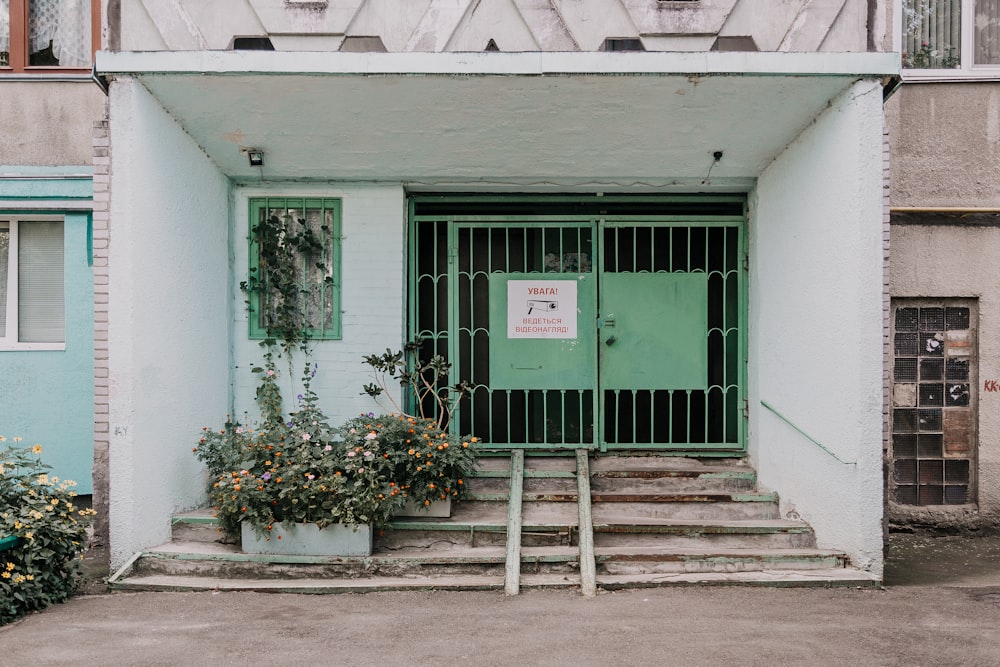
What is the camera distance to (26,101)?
7547 millimetres

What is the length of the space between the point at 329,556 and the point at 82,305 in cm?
352

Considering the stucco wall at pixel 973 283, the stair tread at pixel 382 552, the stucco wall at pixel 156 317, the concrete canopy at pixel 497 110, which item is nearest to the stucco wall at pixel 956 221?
the stucco wall at pixel 973 283

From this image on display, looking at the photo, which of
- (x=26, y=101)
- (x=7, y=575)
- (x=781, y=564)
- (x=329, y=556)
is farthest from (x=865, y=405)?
(x=26, y=101)

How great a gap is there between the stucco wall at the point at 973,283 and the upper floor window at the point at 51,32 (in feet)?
23.5

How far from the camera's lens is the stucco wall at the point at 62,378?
748cm

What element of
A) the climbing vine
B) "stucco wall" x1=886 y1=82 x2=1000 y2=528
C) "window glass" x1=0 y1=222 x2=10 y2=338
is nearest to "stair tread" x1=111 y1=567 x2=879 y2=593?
the climbing vine

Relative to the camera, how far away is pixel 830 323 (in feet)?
18.6

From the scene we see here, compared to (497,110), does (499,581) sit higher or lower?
lower

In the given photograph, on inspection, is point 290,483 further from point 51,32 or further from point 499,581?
point 51,32

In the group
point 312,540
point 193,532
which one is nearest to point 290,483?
point 312,540

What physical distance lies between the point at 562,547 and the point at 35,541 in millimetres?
3252

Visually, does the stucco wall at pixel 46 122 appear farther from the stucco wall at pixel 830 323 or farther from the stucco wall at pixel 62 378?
the stucco wall at pixel 830 323

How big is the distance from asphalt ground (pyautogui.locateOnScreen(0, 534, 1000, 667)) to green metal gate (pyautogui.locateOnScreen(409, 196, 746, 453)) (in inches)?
80.8

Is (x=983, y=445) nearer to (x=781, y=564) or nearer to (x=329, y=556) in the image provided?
(x=781, y=564)
